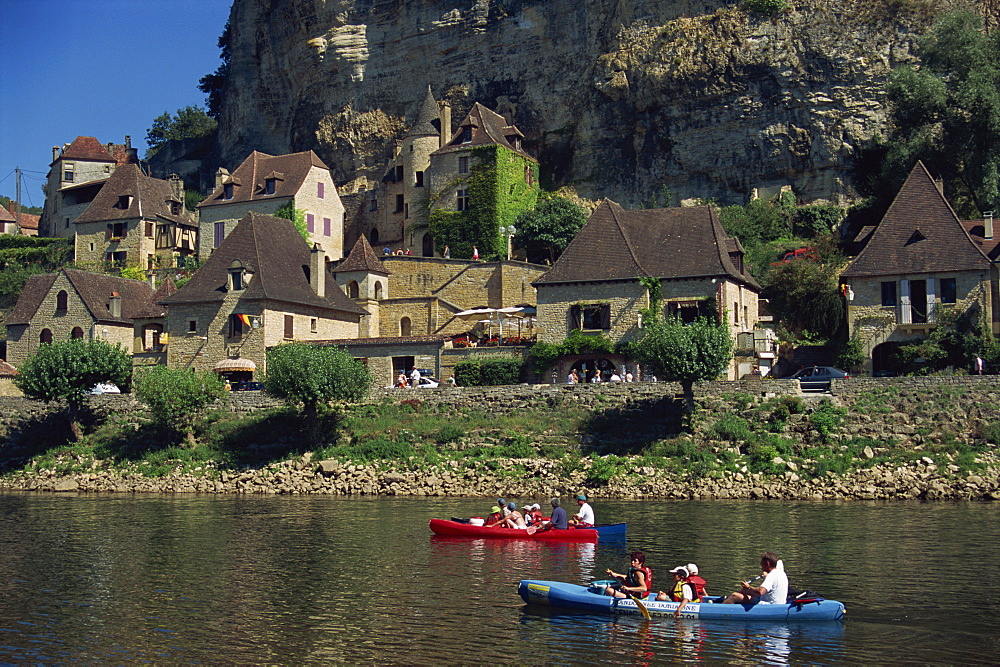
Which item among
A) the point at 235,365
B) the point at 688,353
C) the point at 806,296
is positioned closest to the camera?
the point at 688,353

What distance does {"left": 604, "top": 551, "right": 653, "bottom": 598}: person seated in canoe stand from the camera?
21.6 meters

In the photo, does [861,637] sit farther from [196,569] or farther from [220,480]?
[220,480]

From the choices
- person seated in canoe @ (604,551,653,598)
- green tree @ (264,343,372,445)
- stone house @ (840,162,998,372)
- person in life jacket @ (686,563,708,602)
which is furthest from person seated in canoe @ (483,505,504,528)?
stone house @ (840,162,998,372)

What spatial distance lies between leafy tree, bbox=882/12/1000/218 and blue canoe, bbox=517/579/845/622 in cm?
4177

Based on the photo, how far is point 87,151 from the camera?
3856 inches

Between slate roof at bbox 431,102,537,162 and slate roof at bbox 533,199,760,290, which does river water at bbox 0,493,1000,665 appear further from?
slate roof at bbox 431,102,537,162

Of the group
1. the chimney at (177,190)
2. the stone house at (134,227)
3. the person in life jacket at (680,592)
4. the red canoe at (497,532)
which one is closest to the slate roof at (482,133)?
the stone house at (134,227)

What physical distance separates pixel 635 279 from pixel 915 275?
12.9 meters

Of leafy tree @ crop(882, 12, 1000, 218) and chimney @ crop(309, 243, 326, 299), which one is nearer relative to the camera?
leafy tree @ crop(882, 12, 1000, 218)

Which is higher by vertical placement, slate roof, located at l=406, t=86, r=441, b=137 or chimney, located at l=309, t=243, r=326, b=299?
slate roof, located at l=406, t=86, r=441, b=137

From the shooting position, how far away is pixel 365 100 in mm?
91562

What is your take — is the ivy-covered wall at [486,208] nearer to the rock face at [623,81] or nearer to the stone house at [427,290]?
the rock face at [623,81]

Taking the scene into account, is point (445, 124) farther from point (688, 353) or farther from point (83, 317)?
point (688, 353)

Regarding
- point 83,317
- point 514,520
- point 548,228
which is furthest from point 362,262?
point 514,520
